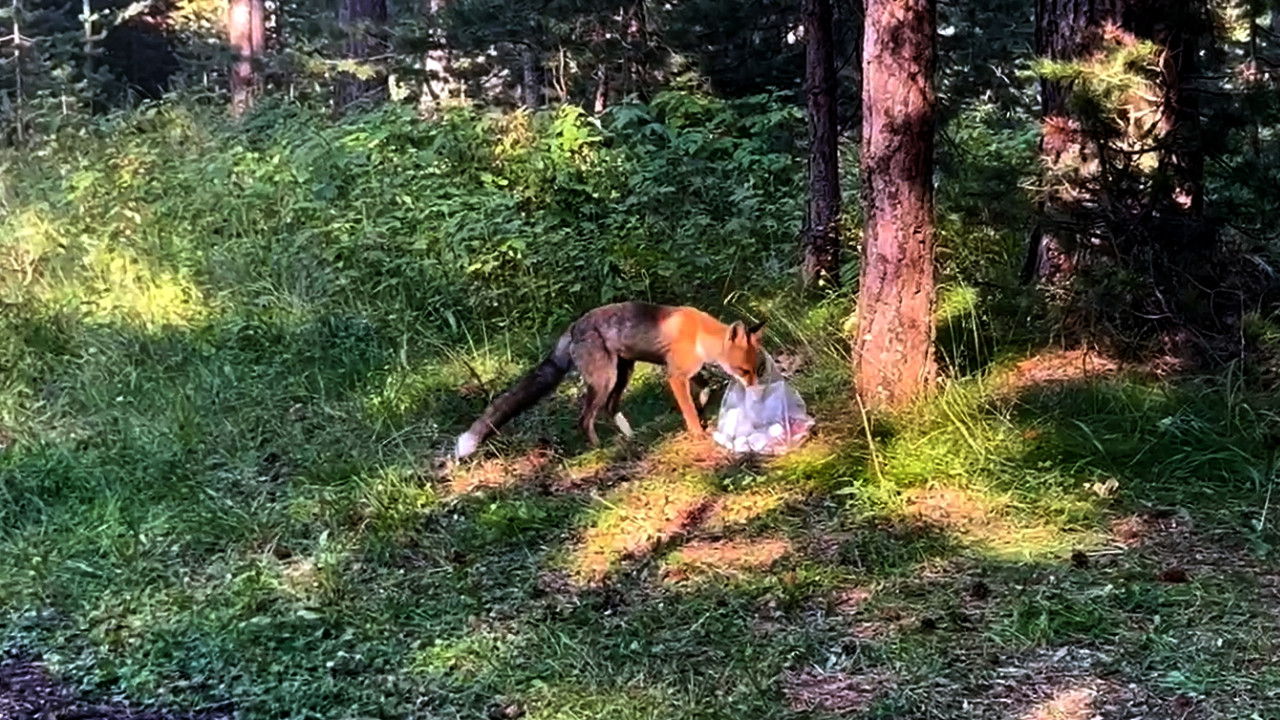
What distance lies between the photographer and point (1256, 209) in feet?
18.5

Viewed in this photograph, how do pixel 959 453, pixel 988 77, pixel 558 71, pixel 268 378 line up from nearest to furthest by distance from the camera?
pixel 959 453 → pixel 268 378 → pixel 988 77 → pixel 558 71

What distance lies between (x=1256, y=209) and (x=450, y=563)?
13.4 feet

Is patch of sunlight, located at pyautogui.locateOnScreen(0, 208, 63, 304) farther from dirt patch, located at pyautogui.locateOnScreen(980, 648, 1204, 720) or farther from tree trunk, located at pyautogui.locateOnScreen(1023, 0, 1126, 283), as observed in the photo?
dirt patch, located at pyautogui.locateOnScreen(980, 648, 1204, 720)

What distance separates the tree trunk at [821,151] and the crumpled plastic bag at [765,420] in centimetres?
216

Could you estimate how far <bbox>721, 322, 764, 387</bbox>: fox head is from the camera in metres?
6.23

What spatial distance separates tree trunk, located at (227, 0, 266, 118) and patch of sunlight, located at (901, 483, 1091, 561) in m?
16.1

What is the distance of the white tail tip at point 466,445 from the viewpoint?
237 inches

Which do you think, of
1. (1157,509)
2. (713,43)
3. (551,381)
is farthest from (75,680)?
(713,43)

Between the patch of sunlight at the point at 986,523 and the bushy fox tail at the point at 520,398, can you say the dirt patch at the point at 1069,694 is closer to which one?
the patch of sunlight at the point at 986,523

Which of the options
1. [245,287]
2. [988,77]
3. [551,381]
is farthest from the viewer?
[988,77]

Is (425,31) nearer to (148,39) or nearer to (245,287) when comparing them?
(245,287)

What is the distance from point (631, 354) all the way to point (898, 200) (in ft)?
5.54

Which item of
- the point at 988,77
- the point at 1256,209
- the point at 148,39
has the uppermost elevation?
the point at 148,39

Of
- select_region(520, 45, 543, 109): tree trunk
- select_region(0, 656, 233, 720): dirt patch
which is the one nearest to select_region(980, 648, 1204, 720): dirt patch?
select_region(0, 656, 233, 720): dirt patch
